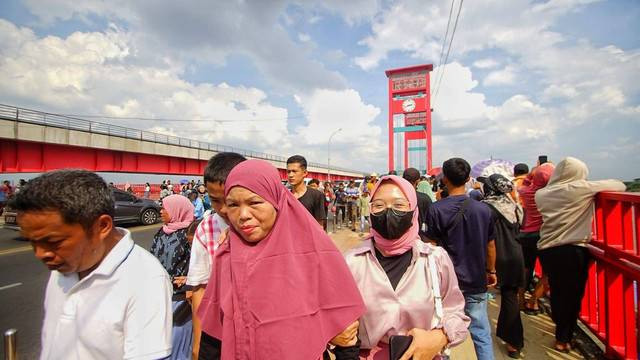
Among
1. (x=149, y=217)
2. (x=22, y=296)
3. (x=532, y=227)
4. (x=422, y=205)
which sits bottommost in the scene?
(x=22, y=296)

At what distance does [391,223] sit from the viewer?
1587mm

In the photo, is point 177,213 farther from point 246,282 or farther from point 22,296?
point 22,296

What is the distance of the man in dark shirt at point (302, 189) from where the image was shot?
416 cm

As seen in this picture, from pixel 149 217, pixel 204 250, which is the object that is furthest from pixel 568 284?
pixel 149 217

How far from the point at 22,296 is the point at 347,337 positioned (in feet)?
20.0

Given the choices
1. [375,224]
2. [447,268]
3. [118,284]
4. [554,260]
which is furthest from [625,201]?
[118,284]

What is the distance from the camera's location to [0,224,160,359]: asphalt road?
3.46 meters

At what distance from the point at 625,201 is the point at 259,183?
294 centimetres

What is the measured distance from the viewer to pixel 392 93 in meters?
33.1

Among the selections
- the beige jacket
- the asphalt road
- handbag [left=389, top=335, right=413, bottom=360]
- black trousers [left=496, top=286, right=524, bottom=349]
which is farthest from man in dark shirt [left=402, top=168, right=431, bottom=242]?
the asphalt road

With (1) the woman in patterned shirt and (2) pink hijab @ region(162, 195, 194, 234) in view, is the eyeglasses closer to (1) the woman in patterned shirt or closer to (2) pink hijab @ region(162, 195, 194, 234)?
(1) the woman in patterned shirt

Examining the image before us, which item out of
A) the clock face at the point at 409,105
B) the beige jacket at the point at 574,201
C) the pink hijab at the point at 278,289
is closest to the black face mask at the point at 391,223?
the pink hijab at the point at 278,289

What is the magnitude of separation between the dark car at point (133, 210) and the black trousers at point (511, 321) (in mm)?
12921

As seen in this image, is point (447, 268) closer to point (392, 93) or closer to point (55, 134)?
point (55, 134)
